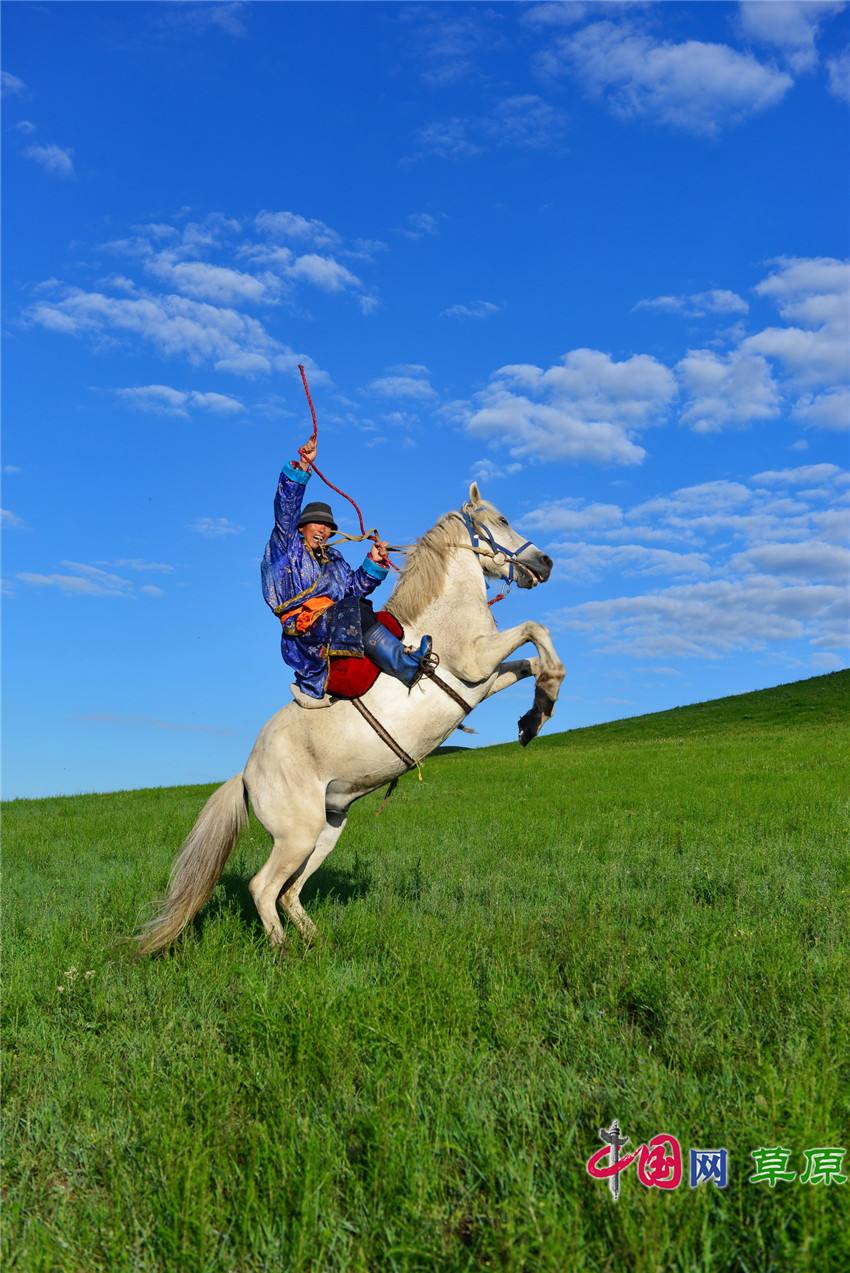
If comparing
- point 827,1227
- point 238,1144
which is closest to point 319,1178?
point 238,1144

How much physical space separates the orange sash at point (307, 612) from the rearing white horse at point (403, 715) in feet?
2.01

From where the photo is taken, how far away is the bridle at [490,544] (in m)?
6.96

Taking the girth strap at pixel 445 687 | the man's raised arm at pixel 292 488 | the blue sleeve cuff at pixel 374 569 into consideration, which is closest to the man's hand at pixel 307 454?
the man's raised arm at pixel 292 488

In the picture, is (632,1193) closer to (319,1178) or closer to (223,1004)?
(319,1178)

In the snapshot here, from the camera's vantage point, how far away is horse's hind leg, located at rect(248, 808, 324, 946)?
22.1 ft

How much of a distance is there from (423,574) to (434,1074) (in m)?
3.98

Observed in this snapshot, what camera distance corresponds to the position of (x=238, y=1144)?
367 cm

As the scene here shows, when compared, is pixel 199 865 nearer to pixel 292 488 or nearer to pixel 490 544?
pixel 292 488

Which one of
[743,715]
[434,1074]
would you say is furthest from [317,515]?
[743,715]

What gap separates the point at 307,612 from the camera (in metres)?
6.74

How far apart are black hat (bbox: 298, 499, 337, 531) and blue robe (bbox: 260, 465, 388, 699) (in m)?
0.12

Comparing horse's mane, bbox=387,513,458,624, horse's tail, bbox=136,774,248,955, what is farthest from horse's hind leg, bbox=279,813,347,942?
horse's mane, bbox=387,513,458,624

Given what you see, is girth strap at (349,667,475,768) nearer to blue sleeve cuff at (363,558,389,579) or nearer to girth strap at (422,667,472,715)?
girth strap at (422,667,472,715)

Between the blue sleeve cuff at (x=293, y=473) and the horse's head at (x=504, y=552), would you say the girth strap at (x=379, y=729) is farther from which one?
the blue sleeve cuff at (x=293, y=473)
